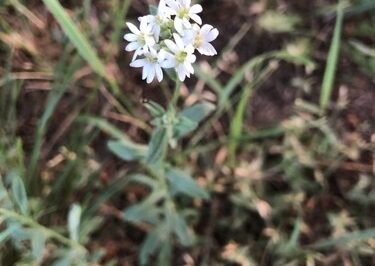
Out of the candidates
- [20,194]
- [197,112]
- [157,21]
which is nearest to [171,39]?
[157,21]

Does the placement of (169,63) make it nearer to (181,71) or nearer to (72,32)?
(181,71)

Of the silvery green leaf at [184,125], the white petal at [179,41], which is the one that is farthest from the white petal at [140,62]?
the silvery green leaf at [184,125]

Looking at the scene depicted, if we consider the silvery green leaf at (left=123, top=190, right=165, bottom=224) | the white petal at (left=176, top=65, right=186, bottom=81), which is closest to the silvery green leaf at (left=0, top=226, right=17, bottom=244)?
the silvery green leaf at (left=123, top=190, right=165, bottom=224)

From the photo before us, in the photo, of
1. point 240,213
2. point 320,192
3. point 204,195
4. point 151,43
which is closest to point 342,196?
point 320,192

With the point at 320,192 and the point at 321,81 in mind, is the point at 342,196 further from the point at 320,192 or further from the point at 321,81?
the point at 321,81

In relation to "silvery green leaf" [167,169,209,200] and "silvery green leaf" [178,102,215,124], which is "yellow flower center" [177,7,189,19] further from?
"silvery green leaf" [167,169,209,200]
